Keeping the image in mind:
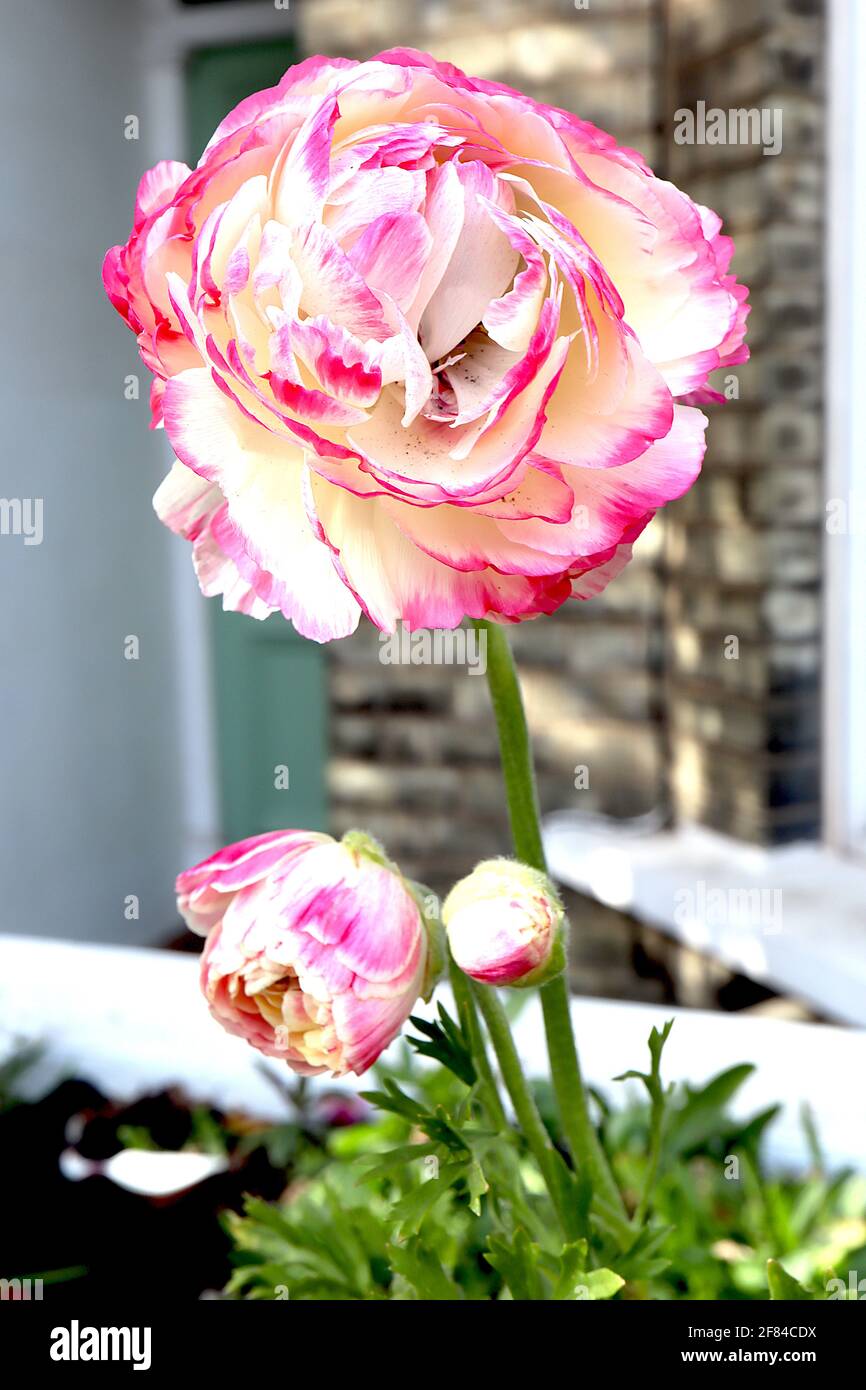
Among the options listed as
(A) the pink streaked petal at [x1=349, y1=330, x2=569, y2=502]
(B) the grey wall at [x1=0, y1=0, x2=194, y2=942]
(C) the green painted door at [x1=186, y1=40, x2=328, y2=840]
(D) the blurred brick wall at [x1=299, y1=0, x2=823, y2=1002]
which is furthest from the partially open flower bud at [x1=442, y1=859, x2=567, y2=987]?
(C) the green painted door at [x1=186, y1=40, x2=328, y2=840]

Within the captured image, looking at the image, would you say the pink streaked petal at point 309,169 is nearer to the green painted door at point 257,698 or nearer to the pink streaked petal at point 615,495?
the pink streaked petal at point 615,495

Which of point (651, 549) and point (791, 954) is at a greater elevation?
point (651, 549)

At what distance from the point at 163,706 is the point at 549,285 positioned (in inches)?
126

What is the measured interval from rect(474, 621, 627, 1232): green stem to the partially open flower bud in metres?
0.04

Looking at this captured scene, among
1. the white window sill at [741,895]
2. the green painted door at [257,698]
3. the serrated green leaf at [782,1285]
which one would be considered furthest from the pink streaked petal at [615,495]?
the green painted door at [257,698]

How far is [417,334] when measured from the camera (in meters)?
0.36

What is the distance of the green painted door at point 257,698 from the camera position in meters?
3.12

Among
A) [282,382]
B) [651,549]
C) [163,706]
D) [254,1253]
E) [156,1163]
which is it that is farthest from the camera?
[163,706]

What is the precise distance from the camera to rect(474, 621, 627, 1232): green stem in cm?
43

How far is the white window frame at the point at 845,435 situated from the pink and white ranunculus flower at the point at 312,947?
61.2 inches

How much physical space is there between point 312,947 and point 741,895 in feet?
5.29
